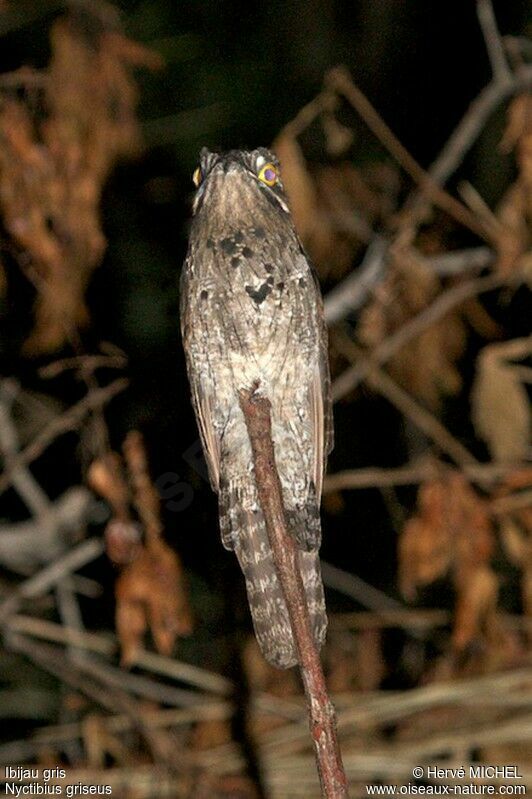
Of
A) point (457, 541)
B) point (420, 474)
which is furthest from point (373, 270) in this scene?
point (457, 541)

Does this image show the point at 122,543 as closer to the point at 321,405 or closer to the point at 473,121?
the point at 321,405

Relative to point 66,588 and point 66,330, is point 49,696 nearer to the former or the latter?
point 66,588

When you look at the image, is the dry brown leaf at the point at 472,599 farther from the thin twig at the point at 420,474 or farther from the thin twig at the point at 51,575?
the thin twig at the point at 51,575

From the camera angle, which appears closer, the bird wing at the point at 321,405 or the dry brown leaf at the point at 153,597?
the bird wing at the point at 321,405

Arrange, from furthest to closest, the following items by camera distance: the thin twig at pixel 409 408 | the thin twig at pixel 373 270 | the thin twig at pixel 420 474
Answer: the thin twig at pixel 373 270
the thin twig at pixel 409 408
the thin twig at pixel 420 474

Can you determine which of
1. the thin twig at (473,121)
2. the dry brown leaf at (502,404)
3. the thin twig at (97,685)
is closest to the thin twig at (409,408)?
the dry brown leaf at (502,404)

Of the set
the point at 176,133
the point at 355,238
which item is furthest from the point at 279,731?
the point at 176,133

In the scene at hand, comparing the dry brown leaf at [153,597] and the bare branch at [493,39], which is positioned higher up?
the bare branch at [493,39]
